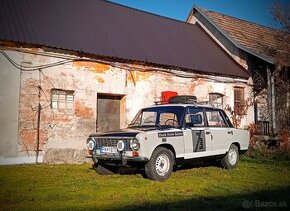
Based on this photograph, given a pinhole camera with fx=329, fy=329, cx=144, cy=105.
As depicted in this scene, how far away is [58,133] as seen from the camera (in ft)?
35.0

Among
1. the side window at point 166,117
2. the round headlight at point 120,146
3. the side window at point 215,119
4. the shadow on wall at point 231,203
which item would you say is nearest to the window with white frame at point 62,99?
the side window at point 166,117

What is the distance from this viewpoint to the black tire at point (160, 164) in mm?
7141

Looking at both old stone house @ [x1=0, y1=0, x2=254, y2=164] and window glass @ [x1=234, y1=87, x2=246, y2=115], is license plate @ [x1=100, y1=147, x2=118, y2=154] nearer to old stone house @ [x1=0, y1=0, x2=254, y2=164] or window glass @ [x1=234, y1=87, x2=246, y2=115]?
old stone house @ [x1=0, y1=0, x2=254, y2=164]

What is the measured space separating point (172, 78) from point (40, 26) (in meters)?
5.66

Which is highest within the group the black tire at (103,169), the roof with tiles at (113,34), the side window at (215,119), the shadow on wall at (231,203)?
the roof with tiles at (113,34)

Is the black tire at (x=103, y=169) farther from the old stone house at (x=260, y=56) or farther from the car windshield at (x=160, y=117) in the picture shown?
the old stone house at (x=260, y=56)

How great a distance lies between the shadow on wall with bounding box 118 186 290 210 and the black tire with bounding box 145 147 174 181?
1.55 meters

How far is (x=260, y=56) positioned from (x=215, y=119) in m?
7.22

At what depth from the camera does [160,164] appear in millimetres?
7391

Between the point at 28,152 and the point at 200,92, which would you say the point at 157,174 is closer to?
the point at 28,152

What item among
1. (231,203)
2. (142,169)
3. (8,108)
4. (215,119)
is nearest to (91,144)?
→ (142,169)

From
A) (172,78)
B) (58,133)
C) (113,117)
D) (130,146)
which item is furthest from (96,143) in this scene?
(172,78)

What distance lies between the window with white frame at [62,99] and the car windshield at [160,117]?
3.25 m

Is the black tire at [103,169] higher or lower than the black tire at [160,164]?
lower
